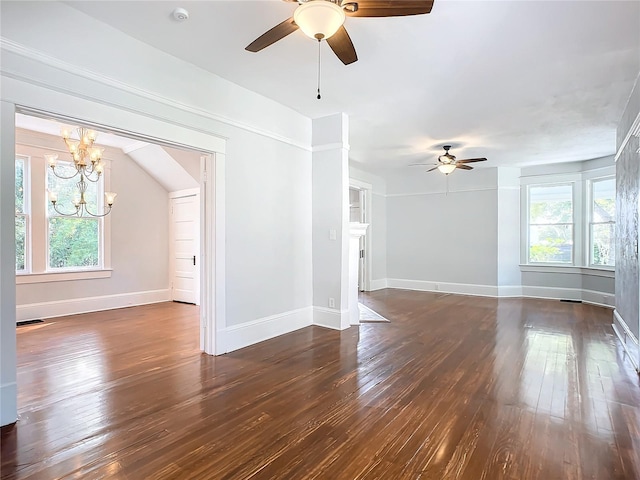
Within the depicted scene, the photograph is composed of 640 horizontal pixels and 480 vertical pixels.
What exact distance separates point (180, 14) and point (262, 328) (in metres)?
3.17

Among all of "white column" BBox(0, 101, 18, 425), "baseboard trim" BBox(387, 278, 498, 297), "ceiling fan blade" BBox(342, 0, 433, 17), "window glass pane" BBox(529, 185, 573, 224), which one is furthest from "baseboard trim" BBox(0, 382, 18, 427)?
"window glass pane" BBox(529, 185, 573, 224)

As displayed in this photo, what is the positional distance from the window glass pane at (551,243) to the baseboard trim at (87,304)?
7.67 m

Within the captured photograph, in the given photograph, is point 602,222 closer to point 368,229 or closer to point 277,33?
point 368,229

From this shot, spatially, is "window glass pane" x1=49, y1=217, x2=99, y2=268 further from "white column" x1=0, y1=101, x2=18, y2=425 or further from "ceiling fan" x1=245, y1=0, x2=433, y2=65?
"ceiling fan" x1=245, y1=0, x2=433, y2=65

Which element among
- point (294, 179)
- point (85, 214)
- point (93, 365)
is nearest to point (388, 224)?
point (294, 179)

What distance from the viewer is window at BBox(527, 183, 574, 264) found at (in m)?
7.09

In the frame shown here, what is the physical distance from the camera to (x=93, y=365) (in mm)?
3383

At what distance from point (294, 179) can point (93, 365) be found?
3.02 meters

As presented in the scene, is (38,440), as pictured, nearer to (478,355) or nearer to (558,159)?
(478,355)

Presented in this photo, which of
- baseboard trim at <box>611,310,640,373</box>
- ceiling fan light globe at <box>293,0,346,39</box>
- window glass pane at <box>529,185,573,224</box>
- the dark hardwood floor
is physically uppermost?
ceiling fan light globe at <box>293,0,346,39</box>

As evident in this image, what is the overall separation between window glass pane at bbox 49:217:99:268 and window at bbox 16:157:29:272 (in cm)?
32

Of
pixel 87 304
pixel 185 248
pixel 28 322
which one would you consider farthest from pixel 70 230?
pixel 185 248

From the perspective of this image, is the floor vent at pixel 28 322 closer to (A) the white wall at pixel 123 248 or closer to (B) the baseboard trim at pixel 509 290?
(A) the white wall at pixel 123 248

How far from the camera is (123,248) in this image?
6.37 m
